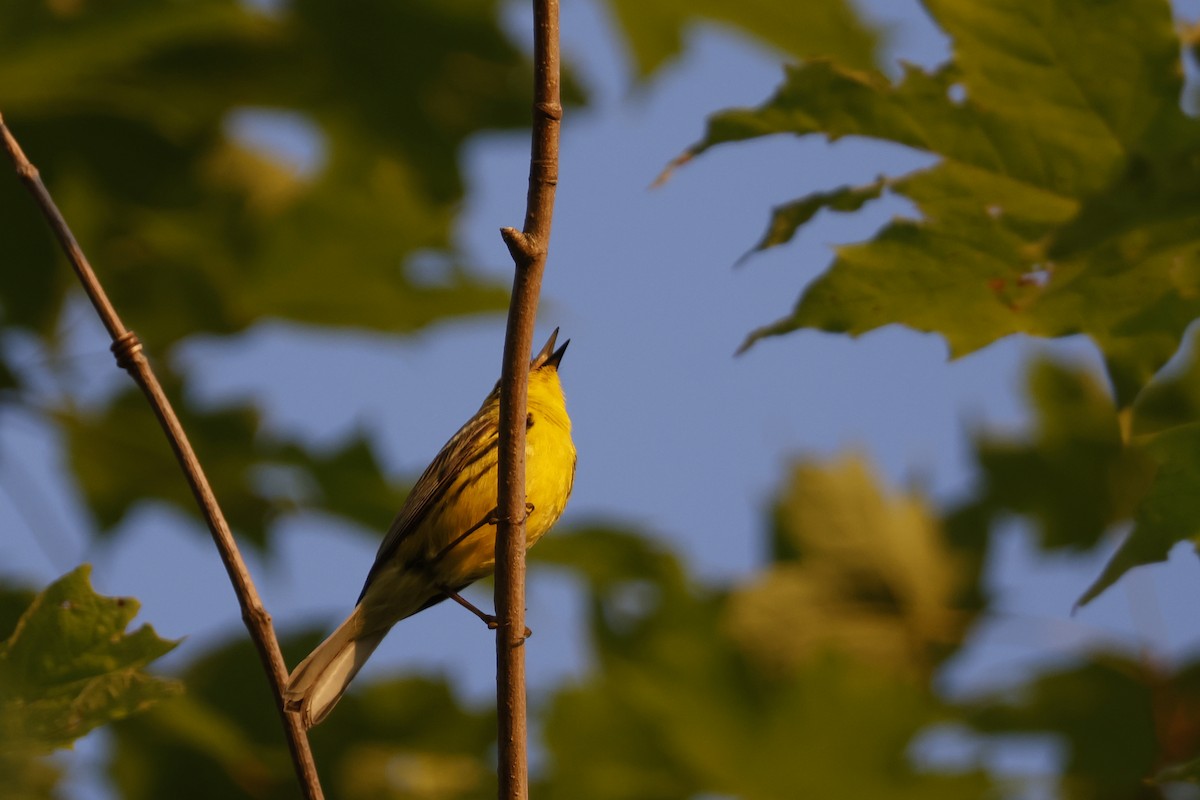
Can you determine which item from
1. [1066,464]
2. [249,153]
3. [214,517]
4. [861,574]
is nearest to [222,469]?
[249,153]

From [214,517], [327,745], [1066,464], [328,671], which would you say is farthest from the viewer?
[1066,464]

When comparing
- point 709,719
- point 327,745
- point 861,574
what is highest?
point 861,574

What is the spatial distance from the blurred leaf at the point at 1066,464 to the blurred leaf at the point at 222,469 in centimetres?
326

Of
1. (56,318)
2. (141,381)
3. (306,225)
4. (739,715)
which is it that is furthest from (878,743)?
(56,318)

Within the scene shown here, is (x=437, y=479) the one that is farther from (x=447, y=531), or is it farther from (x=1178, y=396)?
(x=1178, y=396)

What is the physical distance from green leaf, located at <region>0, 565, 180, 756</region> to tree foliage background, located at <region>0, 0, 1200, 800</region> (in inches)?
54.7

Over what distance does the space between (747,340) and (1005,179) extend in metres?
0.60

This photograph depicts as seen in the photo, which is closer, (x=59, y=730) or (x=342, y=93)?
(x=59, y=730)

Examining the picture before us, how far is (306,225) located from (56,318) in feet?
4.05

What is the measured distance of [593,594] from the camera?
18.0ft

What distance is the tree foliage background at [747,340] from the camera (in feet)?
8.49

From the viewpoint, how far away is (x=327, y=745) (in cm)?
509

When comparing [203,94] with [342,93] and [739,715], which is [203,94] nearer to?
[342,93]

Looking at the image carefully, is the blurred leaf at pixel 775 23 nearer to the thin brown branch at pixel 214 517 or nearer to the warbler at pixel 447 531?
the warbler at pixel 447 531
